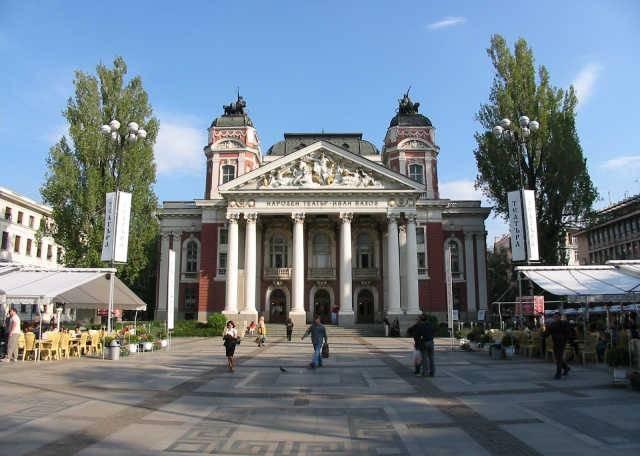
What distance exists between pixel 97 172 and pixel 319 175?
1692 centimetres

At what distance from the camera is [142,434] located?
26.0ft

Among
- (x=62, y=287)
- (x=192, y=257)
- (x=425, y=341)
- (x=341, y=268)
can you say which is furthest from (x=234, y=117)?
(x=425, y=341)

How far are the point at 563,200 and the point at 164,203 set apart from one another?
34921 mm

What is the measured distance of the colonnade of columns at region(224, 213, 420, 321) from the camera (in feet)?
135

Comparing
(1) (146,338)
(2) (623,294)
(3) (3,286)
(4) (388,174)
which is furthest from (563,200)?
(3) (3,286)

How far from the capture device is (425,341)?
49.1 feet

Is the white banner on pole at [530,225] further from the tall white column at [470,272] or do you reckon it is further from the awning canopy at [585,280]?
the tall white column at [470,272]

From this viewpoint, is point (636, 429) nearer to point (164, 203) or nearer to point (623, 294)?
point (623, 294)

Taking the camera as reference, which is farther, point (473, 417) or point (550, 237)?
point (550, 237)


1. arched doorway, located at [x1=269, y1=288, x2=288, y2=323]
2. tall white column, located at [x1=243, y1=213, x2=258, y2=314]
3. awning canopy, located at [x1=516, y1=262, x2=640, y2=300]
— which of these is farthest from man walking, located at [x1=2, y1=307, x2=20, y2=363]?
arched doorway, located at [x1=269, y1=288, x2=288, y2=323]

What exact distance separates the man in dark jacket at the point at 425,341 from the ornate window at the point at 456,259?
114 ft

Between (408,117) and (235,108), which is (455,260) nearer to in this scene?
(408,117)

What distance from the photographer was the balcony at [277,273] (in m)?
45.8

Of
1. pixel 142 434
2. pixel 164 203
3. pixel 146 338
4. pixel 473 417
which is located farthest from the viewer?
pixel 164 203
